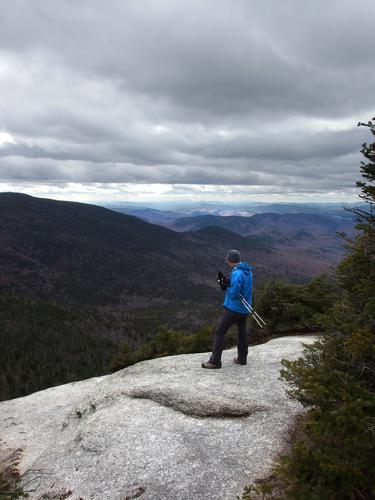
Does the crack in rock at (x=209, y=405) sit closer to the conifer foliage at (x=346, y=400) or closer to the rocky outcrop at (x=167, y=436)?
the rocky outcrop at (x=167, y=436)

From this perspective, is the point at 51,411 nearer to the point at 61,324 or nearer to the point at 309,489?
the point at 309,489

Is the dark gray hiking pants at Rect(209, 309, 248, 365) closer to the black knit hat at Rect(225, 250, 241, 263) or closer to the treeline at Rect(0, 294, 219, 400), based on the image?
the black knit hat at Rect(225, 250, 241, 263)

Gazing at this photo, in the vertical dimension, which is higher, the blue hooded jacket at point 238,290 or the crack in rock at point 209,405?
the blue hooded jacket at point 238,290

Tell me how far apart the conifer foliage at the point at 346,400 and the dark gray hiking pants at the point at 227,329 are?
492cm

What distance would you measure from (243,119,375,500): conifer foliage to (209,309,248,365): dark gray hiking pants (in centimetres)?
492

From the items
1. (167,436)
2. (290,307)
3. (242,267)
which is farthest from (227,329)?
(290,307)

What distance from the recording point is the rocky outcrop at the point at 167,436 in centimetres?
865

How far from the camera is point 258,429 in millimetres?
10125

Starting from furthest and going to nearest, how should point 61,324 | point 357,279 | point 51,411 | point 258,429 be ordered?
point 61,324
point 51,411
point 258,429
point 357,279

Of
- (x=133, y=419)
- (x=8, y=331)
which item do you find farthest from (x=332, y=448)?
(x=8, y=331)

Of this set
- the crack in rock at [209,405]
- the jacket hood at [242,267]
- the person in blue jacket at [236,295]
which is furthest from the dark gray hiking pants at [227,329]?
the crack in rock at [209,405]

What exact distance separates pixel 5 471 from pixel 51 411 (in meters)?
5.79

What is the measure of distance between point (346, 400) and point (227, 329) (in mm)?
7615

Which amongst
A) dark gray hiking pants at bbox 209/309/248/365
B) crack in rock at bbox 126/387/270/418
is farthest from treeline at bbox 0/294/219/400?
crack in rock at bbox 126/387/270/418
